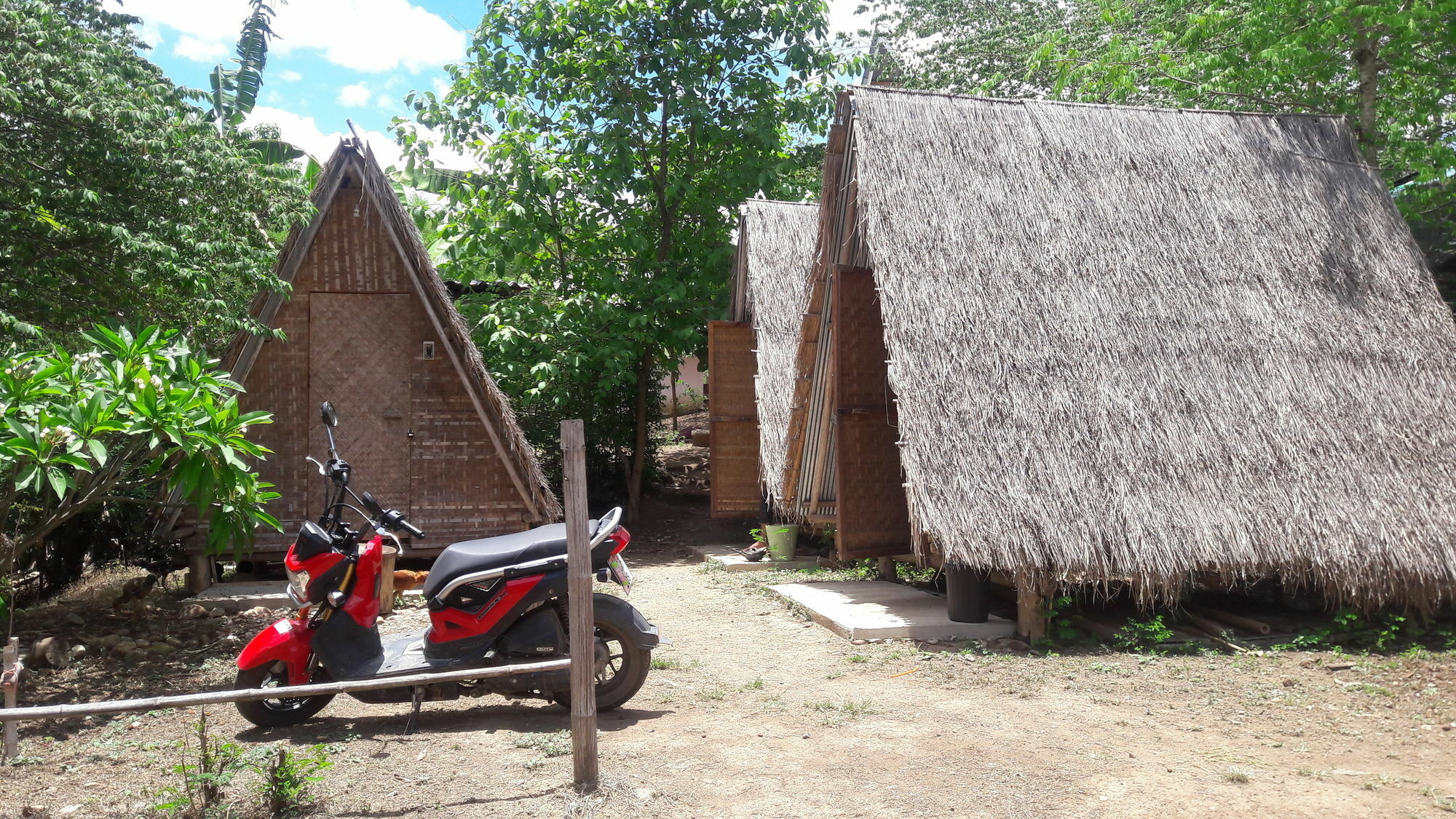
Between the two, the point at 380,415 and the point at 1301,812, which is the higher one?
the point at 380,415

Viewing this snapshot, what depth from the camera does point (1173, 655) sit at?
236 inches

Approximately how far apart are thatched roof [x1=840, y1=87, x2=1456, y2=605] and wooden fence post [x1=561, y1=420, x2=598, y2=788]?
2783mm

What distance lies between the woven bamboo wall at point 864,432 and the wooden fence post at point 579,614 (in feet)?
13.2

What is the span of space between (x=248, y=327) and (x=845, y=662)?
4.31 meters

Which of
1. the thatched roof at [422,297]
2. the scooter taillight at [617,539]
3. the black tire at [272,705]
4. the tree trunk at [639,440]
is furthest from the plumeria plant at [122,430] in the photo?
the tree trunk at [639,440]

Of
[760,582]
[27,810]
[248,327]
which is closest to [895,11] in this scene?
[760,582]

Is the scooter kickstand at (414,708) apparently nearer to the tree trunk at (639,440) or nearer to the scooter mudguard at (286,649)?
the scooter mudguard at (286,649)

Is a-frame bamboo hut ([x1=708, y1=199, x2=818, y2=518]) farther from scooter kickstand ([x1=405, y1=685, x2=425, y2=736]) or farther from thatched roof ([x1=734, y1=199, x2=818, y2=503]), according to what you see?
scooter kickstand ([x1=405, y1=685, x2=425, y2=736])

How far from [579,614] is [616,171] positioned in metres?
10.1

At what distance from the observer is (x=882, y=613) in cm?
705

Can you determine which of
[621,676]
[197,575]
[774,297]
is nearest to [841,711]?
[621,676]

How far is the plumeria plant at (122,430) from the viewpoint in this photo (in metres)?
4.28

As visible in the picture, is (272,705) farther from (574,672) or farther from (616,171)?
(616,171)

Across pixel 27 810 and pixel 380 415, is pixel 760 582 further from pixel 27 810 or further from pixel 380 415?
pixel 27 810
